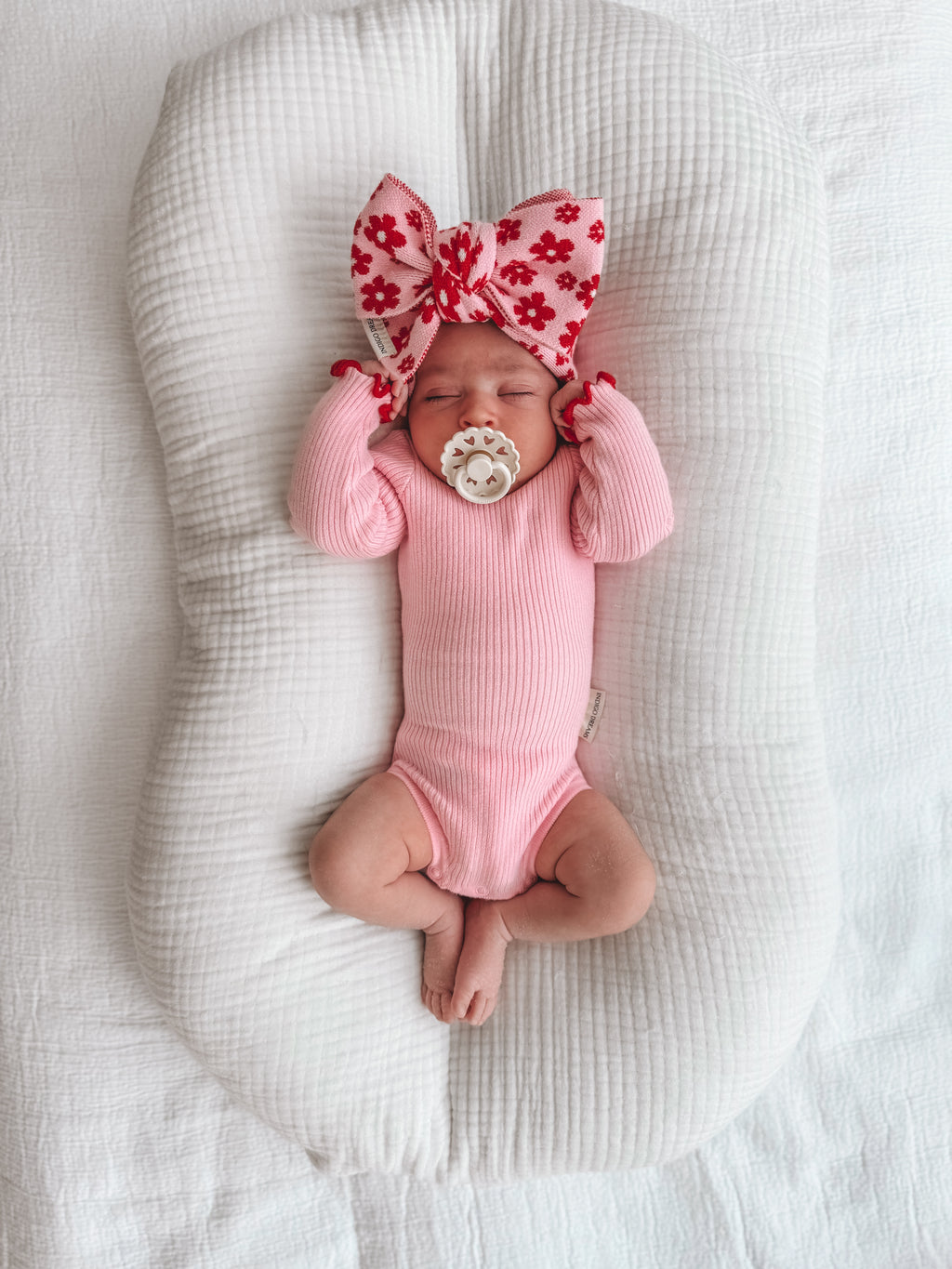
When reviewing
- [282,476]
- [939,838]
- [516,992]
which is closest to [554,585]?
[282,476]

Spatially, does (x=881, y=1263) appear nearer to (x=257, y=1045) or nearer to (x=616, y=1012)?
(x=616, y=1012)

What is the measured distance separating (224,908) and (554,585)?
0.55 meters

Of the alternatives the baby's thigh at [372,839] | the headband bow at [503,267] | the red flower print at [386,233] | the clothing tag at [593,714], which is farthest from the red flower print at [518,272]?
the baby's thigh at [372,839]

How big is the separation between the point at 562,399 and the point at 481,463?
0.14m

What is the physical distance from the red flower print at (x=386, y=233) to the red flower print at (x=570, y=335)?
0.69 ft

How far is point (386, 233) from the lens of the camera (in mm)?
1035

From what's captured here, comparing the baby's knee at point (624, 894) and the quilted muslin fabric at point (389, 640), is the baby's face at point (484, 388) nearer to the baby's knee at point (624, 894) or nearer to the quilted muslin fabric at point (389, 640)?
the quilted muslin fabric at point (389, 640)

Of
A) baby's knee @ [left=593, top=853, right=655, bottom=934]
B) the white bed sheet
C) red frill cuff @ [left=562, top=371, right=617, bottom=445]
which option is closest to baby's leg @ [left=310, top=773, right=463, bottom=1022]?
baby's knee @ [left=593, top=853, right=655, bottom=934]

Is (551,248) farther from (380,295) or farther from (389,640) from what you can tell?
(389,640)

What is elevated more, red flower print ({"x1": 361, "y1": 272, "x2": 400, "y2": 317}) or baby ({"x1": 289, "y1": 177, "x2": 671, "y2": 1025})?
red flower print ({"x1": 361, "y1": 272, "x2": 400, "y2": 317})

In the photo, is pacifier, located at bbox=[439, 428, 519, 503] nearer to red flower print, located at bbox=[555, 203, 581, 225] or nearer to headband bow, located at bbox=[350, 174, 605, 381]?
headband bow, located at bbox=[350, 174, 605, 381]

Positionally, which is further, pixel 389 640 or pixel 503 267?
pixel 389 640

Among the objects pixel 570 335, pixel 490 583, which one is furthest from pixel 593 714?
pixel 570 335

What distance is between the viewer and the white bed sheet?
4.07 ft
